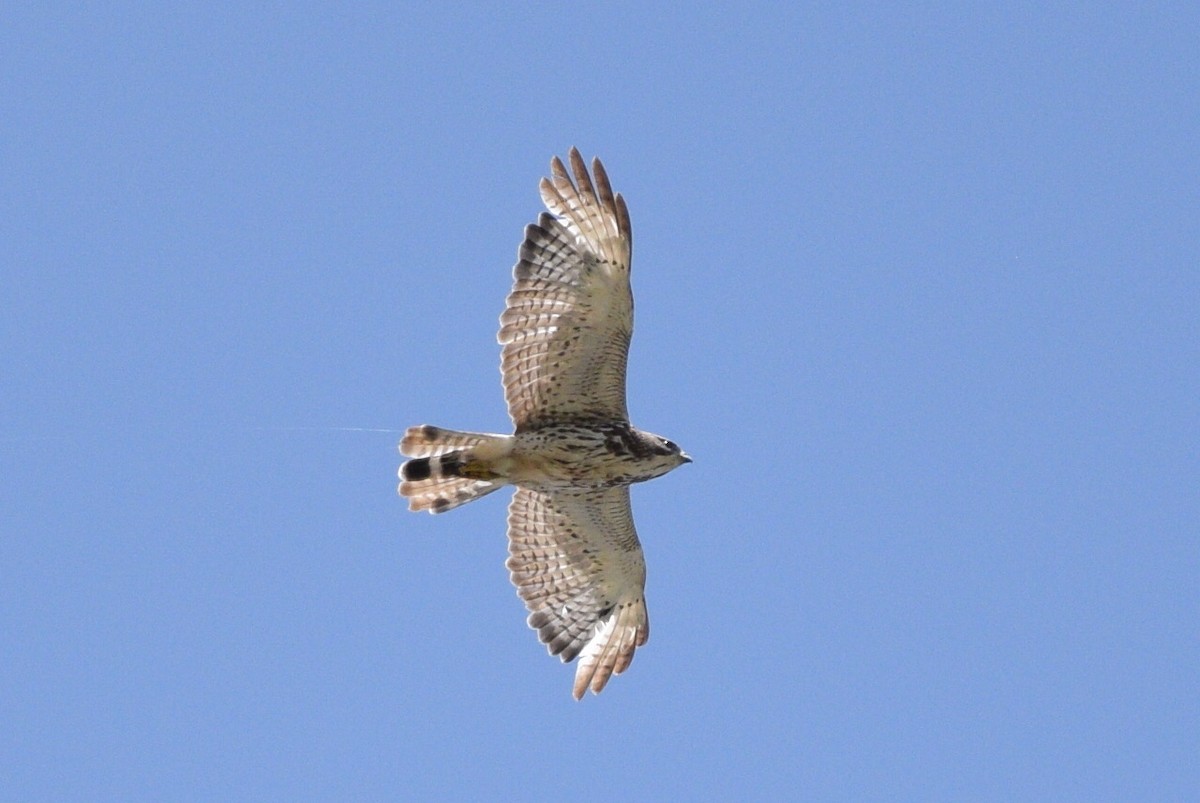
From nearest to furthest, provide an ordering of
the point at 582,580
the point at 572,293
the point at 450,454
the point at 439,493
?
the point at 572,293
the point at 450,454
the point at 439,493
the point at 582,580

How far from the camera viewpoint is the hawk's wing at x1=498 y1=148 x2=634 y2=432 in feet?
42.7

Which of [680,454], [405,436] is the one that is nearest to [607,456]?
[680,454]

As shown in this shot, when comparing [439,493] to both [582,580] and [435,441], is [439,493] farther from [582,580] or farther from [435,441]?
[582,580]

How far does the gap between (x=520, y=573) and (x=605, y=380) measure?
2.16 metres

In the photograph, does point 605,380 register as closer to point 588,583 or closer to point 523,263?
point 523,263

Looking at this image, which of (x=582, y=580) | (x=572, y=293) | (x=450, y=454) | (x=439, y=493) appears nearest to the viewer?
(x=572, y=293)

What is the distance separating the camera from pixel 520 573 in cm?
1485

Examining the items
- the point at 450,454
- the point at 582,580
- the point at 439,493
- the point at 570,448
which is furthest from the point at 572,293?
the point at 582,580

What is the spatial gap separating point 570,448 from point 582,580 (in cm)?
175

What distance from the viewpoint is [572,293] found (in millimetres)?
13062

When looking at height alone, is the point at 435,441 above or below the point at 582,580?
above

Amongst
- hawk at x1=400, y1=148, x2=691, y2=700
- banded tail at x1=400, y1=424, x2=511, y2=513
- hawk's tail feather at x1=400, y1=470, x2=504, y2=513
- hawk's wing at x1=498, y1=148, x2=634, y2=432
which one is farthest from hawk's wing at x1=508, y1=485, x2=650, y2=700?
hawk's wing at x1=498, y1=148, x2=634, y2=432

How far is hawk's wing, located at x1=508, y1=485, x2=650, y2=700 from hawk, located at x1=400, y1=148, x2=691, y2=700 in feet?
0.03

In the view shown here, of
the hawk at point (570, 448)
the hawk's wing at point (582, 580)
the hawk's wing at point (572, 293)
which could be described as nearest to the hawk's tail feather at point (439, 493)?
the hawk at point (570, 448)
